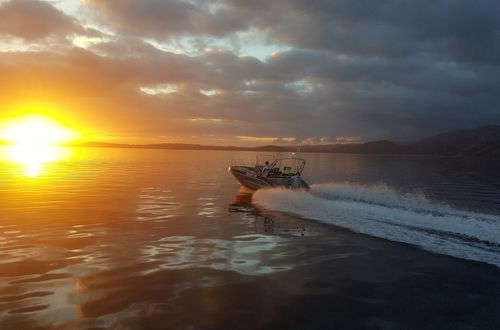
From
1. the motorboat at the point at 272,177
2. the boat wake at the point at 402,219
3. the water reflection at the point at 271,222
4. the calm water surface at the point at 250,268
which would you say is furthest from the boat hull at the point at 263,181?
the calm water surface at the point at 250,268

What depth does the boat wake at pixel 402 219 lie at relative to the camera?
514 inches

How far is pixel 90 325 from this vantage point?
22.8 feet

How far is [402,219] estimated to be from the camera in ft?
56.5

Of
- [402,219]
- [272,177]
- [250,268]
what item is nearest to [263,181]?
[272,177]

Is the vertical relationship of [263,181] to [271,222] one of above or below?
above

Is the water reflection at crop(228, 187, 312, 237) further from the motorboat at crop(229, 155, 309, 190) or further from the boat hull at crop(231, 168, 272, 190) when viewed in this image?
the boat hull at crop(231, 168, 272, 190)

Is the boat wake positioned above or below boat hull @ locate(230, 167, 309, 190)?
below

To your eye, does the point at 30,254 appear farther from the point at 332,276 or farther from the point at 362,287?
the point at 362,287

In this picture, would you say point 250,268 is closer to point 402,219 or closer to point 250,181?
point 402,219

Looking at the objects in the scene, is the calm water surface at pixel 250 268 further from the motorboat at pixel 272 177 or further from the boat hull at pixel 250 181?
the boat hull at pixel 250 181

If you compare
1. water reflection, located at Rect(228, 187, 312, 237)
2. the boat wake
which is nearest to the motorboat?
the boat wake

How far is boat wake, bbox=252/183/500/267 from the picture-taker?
13062 mm

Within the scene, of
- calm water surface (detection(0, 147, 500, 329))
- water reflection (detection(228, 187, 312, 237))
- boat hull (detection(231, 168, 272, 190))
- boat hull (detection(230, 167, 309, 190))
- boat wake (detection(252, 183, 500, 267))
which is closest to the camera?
calm water surface (detection(0, 147, 500, 329))

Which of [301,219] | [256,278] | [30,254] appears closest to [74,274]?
[30,254]
